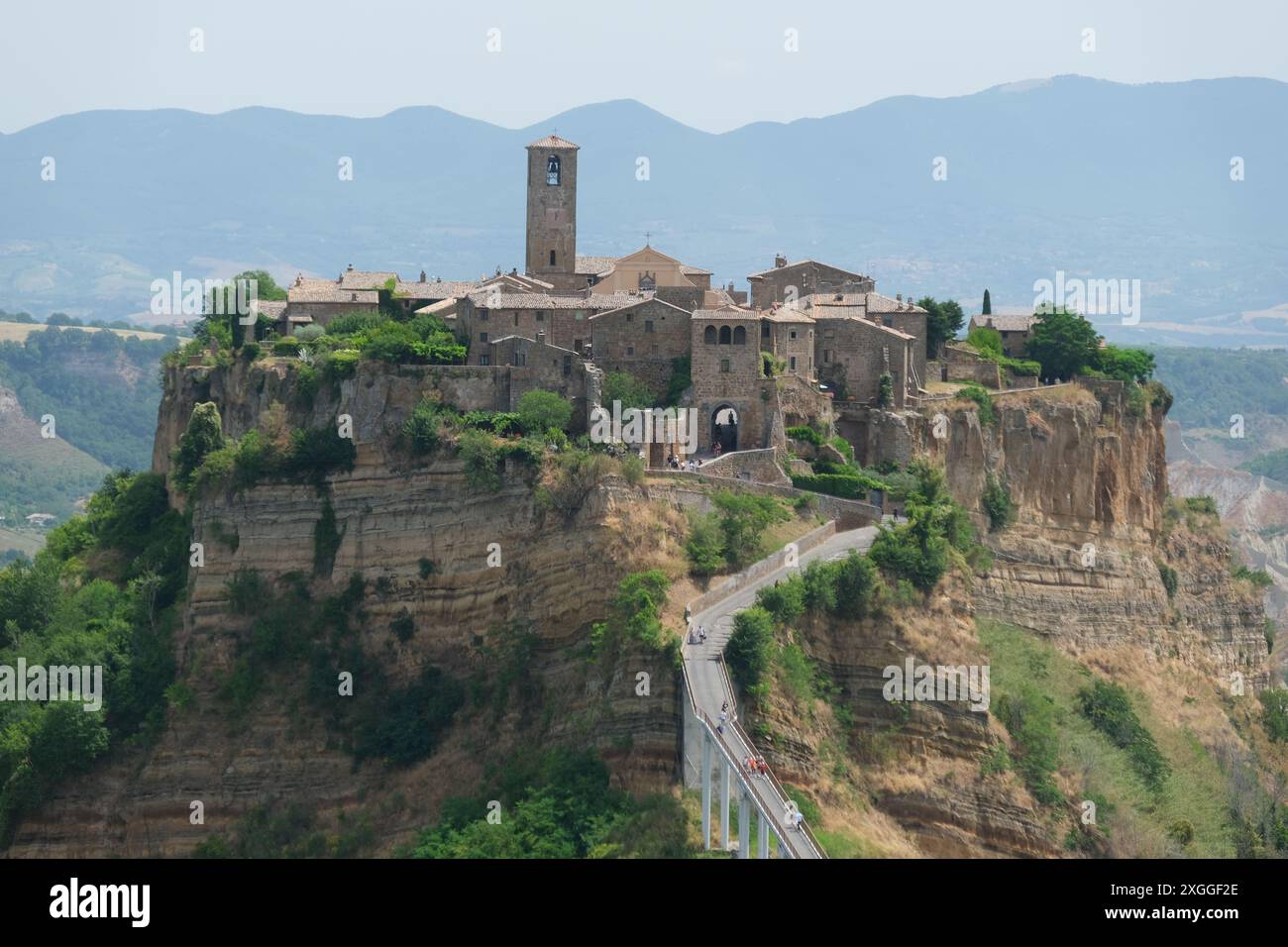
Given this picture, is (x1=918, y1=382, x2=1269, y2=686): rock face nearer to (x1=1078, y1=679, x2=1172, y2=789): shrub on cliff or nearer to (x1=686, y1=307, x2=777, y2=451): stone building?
(x1=1078, y1=679, x2=1172, y2=789): shrub on cliff

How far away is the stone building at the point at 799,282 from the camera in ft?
284

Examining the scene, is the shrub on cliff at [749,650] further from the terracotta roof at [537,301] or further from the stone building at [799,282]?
the stone building at [799,282]

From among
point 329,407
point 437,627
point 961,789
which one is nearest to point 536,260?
point 329,407

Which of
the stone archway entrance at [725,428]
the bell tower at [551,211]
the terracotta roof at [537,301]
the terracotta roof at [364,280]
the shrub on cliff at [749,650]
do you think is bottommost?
the shrub on cliff at [749,650]

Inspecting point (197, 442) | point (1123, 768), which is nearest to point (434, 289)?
point (197, 442)

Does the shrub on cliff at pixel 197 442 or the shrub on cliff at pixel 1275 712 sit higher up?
A: the shrub on cliff at pixel 197 442

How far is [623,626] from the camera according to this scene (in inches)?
2562

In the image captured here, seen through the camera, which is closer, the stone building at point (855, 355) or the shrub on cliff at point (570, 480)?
the shrub on cliff at point (570, 480)

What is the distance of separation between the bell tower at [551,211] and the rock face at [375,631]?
11858 millimetres

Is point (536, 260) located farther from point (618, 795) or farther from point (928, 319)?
point (618, 795)

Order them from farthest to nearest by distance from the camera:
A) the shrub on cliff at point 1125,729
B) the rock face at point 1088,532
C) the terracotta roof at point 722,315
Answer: the rock face at point 1088,532 → the terracotta roof at point 722,315 → the shrub on cliff at point 1125,729

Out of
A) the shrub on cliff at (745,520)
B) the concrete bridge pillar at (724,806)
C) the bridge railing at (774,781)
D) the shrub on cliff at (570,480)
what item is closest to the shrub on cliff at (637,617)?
the bridge railing at (774,781)

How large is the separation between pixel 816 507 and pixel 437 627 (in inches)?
490

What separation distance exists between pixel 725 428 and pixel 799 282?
45.0 ft
